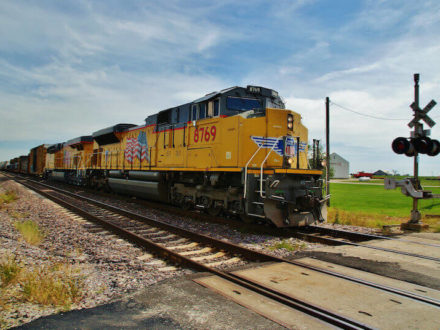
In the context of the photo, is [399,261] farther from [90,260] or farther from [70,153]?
[70,153]

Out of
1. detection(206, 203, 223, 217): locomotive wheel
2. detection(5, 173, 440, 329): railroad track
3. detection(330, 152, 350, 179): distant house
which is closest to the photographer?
detection(5, 173, 440, 329): railroad track

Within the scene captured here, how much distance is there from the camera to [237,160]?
7.23 metres

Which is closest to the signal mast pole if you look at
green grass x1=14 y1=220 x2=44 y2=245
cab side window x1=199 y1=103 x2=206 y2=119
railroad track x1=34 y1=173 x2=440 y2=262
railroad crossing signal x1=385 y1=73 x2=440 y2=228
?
railroad crossing signal x1=385 y1=73 x2=440 y2=228

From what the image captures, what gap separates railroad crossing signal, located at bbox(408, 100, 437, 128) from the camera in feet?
25.6

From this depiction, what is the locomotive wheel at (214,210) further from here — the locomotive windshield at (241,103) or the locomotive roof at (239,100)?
the locomotive windshield at (241,103)

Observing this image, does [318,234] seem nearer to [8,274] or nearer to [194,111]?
[194,111]

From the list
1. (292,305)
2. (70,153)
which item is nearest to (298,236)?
(292,305)

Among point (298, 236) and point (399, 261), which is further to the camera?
point (298, 236)

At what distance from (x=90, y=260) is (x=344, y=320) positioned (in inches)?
154

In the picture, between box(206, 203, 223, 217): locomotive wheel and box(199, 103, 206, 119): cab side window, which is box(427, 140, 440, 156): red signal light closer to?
box(206, 203, 223, 217): locomotive wheel

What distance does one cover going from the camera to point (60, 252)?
211 inches

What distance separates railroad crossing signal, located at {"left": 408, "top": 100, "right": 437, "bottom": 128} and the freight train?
2749 mm

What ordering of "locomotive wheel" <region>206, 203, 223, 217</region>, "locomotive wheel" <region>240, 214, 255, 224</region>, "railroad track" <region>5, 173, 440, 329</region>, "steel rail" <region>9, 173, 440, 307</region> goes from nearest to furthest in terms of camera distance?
"railroad track" <region>5, 173, 440, 329</region>, "steel rail" <region>9, 173, 440, 307</region>, "locomotive wheel" <region>240, 214, 255, 224</region>, "locomotive wheel" <region>206, 203, 223, 217</region>

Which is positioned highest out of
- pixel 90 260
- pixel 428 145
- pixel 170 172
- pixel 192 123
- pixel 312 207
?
pixel 192 123
